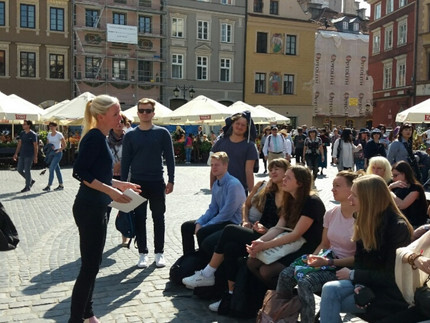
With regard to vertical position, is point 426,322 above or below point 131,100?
below

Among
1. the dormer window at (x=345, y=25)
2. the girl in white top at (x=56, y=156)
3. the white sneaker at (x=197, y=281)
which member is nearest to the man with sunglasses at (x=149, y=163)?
the white sneaker at (x=197, y=281)

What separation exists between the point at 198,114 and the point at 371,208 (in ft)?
63.3

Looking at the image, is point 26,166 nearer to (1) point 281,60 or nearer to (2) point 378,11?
(1) point 281,60

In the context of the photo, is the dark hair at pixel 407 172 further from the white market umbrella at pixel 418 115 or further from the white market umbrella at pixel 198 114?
the white market umbrella at pixel 198 114

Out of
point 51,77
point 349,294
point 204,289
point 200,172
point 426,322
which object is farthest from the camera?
point 51,77

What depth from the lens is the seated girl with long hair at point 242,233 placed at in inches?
197

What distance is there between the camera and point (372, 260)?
3809 millimetres

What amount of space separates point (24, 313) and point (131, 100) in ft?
121

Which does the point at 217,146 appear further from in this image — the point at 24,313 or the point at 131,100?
the point at 131,100

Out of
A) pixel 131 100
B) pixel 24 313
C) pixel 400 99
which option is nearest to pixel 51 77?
pixel 131 100

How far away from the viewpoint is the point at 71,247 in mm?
7391

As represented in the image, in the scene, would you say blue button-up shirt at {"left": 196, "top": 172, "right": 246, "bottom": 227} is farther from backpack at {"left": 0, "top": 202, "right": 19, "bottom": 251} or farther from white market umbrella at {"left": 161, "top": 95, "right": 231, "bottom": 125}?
white market umbrella at {"left": 161, "top": 95, "right": 231, "bottom": 125}

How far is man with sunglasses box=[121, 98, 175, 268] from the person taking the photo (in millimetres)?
6195

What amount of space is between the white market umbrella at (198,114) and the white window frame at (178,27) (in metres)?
20.0
